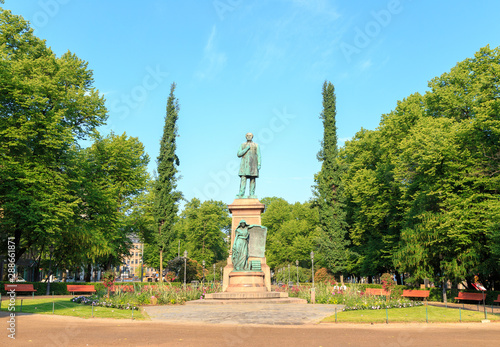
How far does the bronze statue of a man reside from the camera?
25.5m

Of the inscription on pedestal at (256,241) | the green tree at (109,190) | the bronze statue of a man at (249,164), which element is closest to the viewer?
the inscription on pedestal at (256,241)

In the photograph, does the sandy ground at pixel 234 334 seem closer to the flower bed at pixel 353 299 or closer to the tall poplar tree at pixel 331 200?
the flower bed at pixel 353 299

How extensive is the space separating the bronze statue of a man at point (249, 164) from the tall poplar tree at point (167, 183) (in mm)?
23301

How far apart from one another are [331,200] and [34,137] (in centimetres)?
3139

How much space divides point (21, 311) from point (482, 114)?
26668 mm

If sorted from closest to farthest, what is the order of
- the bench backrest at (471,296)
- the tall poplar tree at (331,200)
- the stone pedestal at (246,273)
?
the stone pedestal at (246,273) < the bench backrest at (471,296) < the tall poplar tree at (331,200)

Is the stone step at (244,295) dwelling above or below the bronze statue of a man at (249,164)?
below

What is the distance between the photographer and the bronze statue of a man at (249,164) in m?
25.5

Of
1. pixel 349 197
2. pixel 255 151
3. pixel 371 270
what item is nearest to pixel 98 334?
pixel 255 151

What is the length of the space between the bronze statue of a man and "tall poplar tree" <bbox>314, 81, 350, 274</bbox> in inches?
858

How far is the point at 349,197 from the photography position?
47906 mm

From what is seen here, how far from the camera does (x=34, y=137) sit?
26016mm

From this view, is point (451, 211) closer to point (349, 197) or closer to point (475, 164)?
point (475, 164)

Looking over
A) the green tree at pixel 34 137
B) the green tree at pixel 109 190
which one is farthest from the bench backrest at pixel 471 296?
the green tree at pixel 109 190
